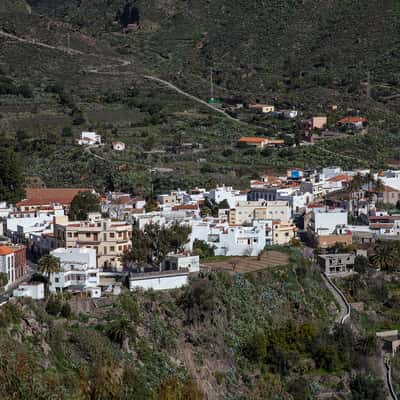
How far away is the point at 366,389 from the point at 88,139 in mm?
34207

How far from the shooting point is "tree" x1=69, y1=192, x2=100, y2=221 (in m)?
49.9

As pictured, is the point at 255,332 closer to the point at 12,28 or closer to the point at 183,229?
the point at 183,229

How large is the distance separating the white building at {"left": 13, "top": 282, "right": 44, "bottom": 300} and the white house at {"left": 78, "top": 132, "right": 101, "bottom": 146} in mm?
32375

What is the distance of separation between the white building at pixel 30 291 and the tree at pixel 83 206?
11.0 metres

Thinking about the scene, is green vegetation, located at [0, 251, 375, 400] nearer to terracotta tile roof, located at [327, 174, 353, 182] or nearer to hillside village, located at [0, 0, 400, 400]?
hillside village, located at [0, 0, 400, 400]

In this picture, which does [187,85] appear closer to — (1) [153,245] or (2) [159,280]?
(1) [153,245]

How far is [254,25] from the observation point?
112 metres

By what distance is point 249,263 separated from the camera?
149ft

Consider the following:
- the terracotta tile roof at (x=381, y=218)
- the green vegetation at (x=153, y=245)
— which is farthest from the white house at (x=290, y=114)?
the green vegetation at (x=153, y=245)

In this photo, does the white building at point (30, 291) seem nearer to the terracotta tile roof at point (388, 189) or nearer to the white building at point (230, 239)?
the white building at point (230, 239)

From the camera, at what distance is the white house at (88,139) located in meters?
70.6

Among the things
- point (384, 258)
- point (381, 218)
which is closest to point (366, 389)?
point (384, 258)

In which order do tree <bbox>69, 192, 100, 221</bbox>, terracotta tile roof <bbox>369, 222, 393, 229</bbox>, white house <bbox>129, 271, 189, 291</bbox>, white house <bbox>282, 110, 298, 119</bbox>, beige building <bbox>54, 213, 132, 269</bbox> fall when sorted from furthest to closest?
1. white house <bbox>282, 110, 298, 119</bbox>
2. terracotta tile roof <bbox>369, 222, 393, 229</bbox>
3. tree <bbox>69, 192, 100, 221</bbox>
4. beige building <bbox>54, 213, 132, 269</bbox>
5. white house <bbox>129, 271, 189, 291</bbox>

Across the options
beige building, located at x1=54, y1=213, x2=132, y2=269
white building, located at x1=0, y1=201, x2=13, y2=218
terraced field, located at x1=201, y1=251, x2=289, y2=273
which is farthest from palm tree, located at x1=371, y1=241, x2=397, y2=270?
white building, located at x1=0, y1=201, x2=13, y2=218
